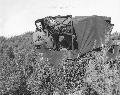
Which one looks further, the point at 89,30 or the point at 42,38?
the point at 42,38

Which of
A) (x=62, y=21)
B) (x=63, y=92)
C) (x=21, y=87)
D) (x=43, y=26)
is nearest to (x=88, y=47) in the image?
(x=62, y=21)

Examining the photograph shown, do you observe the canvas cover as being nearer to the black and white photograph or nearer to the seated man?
the black and white photograph

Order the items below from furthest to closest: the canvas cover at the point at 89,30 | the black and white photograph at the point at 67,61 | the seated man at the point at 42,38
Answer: the seated man at the point at 42,38, the canvas cover at the point at 89,30, the black and white photograph at the point at 67,61

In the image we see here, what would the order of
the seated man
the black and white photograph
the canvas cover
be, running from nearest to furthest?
1. the black and white photograph
2. the canvas cover
3. the seated man

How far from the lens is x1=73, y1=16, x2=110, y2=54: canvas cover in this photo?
13.8 m

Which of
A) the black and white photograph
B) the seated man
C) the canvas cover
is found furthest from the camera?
the seated man

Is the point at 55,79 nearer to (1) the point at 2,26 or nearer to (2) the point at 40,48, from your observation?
(2) the point at 40,48

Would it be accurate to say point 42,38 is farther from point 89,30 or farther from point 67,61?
point 67,61

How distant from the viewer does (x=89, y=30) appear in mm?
14062

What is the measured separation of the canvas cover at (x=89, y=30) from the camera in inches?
544

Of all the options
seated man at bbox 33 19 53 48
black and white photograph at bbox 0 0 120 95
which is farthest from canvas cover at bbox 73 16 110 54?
seated man at bbox 33 19 53 48

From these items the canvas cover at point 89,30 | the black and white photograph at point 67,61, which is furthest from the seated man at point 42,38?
the canvas cover at point 89,30

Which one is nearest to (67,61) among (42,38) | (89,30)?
(89,30)

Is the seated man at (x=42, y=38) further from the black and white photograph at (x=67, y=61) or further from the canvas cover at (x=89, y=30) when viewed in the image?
the canvas cover at (x=89, y=30)
